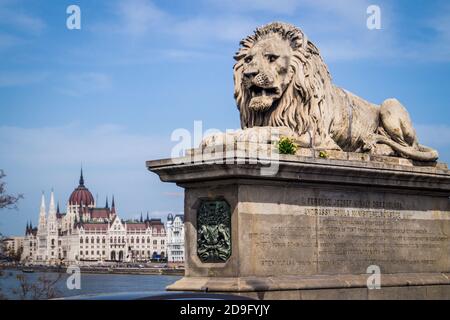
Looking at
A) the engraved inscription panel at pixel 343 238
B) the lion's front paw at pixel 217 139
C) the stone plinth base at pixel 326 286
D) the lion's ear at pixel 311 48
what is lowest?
the stone plinth base at pixel 326 286

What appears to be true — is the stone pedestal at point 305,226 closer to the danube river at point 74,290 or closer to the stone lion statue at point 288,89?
the stone lion statue at point 288,89

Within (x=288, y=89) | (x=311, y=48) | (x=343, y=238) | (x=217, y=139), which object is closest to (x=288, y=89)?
(x=288, y=89)

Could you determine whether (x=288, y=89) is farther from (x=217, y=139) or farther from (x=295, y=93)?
(x=217, y=139)

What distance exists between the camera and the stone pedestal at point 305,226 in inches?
548

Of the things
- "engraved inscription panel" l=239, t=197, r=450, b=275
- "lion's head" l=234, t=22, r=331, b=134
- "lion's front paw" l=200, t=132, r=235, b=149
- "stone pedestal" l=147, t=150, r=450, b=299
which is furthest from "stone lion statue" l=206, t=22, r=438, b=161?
"engraved inscription panel" l=239, t=197, r=450, b=275

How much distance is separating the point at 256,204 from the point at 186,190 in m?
1.42

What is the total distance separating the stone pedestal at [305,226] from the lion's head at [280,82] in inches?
39.7

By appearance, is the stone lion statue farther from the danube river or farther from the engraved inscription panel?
the danube river

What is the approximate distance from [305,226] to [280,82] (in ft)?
8.86

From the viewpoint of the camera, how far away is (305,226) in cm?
1479

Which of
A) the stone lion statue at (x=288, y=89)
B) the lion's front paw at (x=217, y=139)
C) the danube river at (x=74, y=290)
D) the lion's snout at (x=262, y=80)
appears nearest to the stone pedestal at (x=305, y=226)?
the lion's front paw at (x=217, y=139)

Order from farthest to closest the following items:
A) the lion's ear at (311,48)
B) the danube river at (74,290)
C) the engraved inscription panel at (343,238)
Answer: the danube river at (74,290) → the lion's ear at (311,48) → the engraved inscription panel at (343,238)

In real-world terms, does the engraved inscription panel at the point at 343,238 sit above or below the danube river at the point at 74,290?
above

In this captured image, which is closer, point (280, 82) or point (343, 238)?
point (343, 238)
